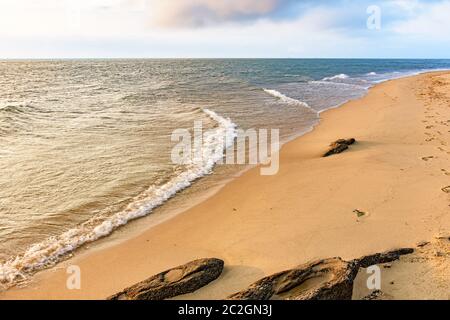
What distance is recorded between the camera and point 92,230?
7.88 meters

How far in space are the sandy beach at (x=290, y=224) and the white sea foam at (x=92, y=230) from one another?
0.35 meters

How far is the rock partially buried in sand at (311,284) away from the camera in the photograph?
473cm

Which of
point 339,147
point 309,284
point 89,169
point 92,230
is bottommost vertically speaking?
point 92,230

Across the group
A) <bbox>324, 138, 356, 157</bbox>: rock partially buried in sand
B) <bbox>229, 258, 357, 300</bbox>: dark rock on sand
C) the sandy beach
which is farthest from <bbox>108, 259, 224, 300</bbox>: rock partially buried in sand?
<bbox>324, 138, 356, 157</bbox>: rock partially buried in sand

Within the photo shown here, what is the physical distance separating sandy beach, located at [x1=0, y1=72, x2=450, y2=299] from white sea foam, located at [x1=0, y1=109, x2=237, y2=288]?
1.16 ft

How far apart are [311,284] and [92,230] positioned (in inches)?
200

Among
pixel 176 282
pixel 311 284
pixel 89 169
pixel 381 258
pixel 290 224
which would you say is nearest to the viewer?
pixel 311 284

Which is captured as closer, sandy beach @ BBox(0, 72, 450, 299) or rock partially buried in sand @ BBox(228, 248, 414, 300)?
rock partially buried in sand @ BBox(228, 248, 414, 300)

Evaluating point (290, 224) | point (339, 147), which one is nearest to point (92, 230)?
point (290, 224)

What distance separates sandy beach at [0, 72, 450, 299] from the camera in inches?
239

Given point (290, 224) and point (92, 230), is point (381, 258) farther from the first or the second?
point (92, 230)

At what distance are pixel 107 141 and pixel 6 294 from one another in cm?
999

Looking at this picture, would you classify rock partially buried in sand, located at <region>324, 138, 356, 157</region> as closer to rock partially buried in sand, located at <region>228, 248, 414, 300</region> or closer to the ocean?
the ocean
